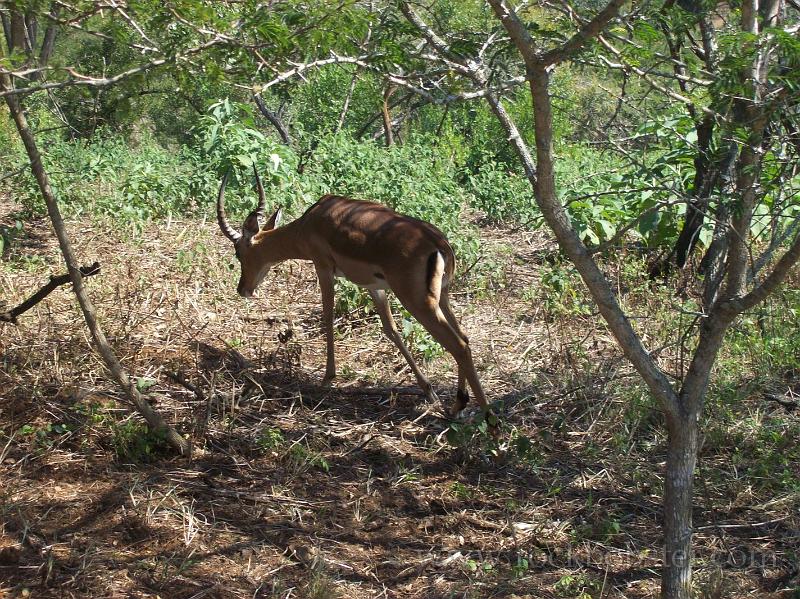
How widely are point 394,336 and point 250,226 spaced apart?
165cm

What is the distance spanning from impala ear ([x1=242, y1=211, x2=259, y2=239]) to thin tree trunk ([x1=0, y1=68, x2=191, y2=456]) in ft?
7.46

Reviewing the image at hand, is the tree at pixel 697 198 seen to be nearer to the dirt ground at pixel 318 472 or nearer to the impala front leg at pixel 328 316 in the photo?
the dirt ground at pixel 318 472

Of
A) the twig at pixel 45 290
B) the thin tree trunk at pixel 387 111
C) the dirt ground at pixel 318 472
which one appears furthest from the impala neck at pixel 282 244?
the twig at pixel 45 290

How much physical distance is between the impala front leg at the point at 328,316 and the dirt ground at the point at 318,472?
13cm

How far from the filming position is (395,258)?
20.1ft

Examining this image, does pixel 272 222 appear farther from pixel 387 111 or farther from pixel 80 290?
pixel 387 111


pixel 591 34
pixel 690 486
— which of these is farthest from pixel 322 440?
pixel 591 34

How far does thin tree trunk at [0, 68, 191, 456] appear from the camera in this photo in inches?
185

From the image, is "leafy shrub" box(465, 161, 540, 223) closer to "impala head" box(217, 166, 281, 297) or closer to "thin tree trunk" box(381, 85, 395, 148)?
"thin tree trunk" box(381, 85, 395, 148)

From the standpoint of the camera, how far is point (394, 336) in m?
6.60

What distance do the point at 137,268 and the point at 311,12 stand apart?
181 inches

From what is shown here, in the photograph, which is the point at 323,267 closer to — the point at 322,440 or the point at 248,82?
the point at 322,440

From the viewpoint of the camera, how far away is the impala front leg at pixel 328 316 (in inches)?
259

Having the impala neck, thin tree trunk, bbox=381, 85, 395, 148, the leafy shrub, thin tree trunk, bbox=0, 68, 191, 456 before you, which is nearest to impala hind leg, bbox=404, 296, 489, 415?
thin tree trunk, bbox=381, 85, 395, 148
